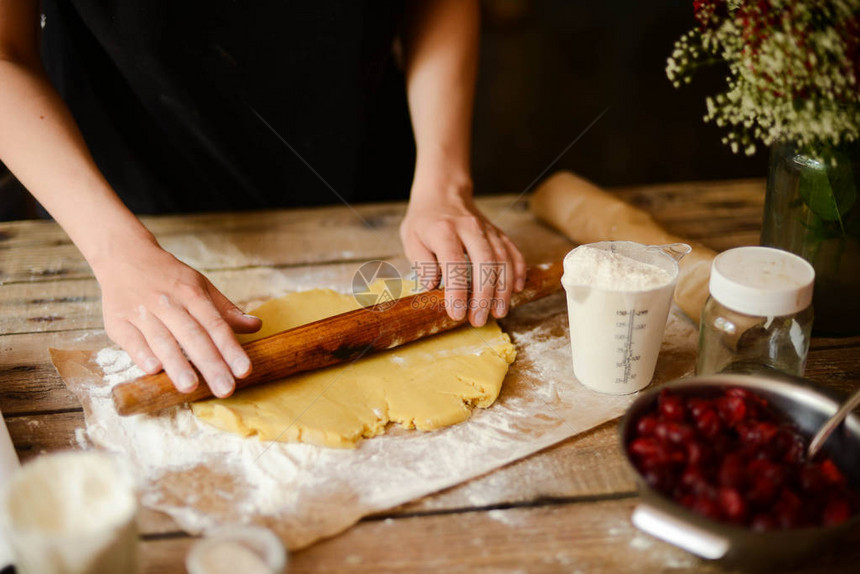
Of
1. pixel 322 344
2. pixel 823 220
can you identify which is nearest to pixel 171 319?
pixel 322 344

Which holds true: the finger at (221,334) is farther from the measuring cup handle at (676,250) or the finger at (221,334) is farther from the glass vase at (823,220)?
the glass vase at (823,220)

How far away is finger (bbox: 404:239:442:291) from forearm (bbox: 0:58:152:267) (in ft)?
1.77

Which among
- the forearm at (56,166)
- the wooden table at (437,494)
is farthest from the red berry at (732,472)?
the forearm at (56,166)

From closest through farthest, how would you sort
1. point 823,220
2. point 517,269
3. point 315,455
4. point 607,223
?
point 315,455
point 823,220
point 517,269
point 607,223

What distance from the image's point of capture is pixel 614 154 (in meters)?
4.07

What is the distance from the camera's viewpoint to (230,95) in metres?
1.65

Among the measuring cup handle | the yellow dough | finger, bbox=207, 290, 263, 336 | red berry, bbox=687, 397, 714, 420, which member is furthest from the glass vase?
finger, bbox=207, 290, 263, 336

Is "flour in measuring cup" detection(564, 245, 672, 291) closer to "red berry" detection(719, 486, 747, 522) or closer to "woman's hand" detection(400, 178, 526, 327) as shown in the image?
"woman's hand" detection(400, 178, 526, 327)

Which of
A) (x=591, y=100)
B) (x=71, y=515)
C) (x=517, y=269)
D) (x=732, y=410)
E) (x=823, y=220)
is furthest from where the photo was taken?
(x=591, y=100)

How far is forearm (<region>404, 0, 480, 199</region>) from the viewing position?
5.37 feet

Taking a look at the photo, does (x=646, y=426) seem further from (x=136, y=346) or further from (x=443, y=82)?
(x=443, y=82)

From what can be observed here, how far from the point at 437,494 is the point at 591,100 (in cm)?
378

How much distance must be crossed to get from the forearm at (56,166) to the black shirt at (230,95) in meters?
0.25

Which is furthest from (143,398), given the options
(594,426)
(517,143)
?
(517,143)
